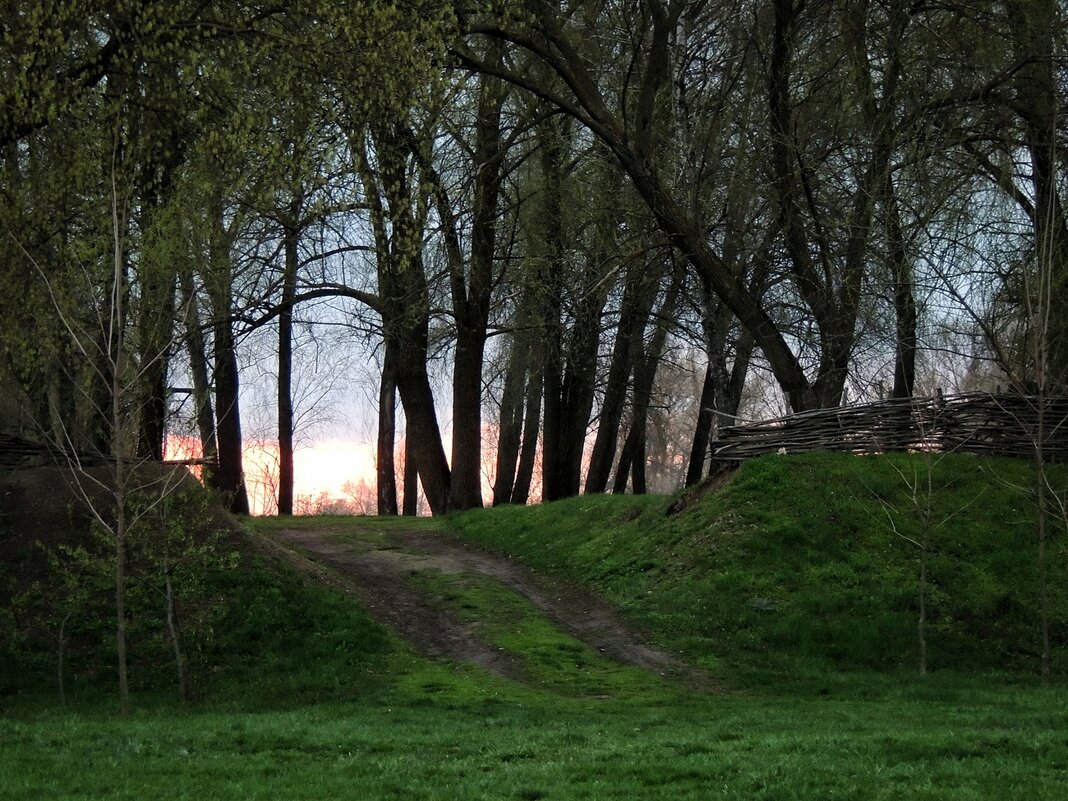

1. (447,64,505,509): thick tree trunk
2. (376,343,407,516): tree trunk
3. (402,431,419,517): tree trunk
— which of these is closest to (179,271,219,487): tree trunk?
(447,64,505,509): thick tree trunk

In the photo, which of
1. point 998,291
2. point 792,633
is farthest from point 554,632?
point 998,291

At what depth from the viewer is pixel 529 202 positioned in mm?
24219

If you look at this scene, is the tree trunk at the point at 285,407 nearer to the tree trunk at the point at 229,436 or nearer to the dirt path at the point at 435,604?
the tree trunk at the point at 229,436

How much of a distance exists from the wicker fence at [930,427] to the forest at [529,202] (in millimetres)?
576

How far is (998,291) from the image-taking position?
17.2m

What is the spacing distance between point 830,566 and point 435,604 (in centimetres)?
586

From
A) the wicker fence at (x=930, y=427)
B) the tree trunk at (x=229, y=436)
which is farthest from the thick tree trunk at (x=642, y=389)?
the tree trunk at (x=229, y=436)

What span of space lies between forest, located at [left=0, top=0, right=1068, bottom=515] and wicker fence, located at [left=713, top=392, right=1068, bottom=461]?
576mm

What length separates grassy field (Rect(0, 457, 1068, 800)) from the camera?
303 inches

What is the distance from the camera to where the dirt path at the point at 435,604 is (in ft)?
47.3

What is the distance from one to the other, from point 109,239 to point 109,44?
272 centimetres

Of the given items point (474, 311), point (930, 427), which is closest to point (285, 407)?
point (474, 311)

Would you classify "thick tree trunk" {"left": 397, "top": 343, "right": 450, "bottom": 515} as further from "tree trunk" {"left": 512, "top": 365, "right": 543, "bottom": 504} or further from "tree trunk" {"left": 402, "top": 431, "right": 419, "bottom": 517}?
A: "tree trunk" {"left": 402, "top": 431, "right": 419, "bottom": 517}

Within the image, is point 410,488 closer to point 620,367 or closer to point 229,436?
point 229,436
